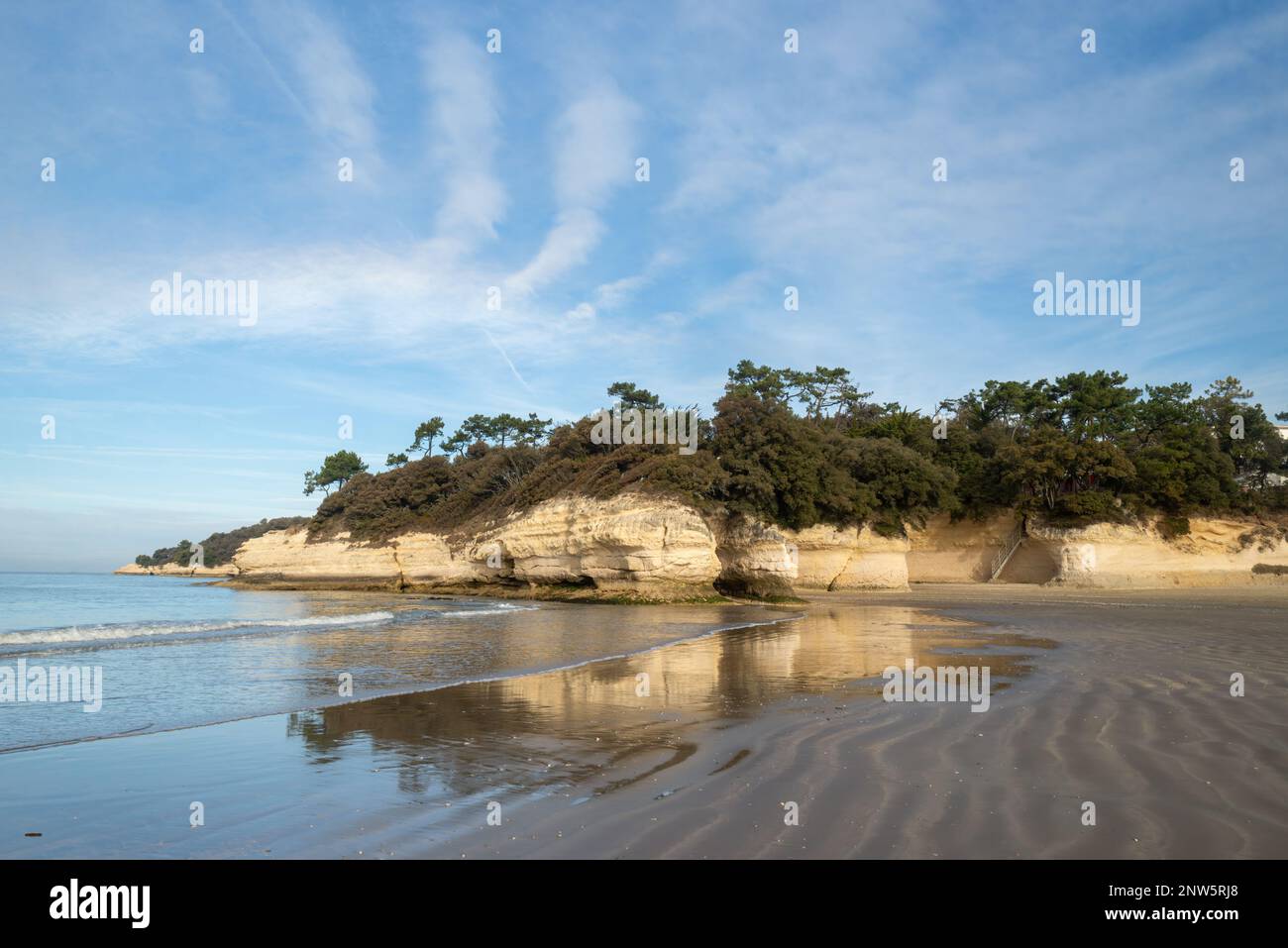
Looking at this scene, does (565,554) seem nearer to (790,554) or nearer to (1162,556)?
(790,554)

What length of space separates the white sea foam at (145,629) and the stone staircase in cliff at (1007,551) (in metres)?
36.4

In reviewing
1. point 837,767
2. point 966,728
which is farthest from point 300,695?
point 966,728

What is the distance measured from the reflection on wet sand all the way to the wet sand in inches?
1.9

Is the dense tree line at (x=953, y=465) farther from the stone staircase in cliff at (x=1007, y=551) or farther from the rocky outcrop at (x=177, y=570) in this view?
the rocky outcrop at (x=177, y=570)

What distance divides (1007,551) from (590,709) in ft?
140

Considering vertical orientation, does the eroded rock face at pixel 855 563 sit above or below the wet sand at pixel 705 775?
below

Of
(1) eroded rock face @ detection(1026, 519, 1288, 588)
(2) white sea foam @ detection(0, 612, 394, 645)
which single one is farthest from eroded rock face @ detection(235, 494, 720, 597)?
(1) eroded rock face @ detection(1026, 519, 1288, 588)

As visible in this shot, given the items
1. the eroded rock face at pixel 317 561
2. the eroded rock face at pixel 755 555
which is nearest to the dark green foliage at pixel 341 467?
the eroded rock face at pixel 317 561

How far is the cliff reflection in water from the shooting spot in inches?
247

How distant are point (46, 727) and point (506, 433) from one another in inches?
2668

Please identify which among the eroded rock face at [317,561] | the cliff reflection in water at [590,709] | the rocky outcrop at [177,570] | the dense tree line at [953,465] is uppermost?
the dense tree line at [953,465]

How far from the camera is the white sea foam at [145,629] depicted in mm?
18203
